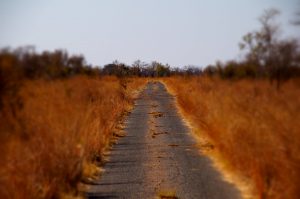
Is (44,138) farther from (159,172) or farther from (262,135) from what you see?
(159,172)

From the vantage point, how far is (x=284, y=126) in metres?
10.2

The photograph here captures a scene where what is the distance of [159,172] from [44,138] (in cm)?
498

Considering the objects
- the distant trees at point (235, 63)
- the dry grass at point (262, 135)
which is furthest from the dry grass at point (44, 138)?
the dry grass at point (262, 135)

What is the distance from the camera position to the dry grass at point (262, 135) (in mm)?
9891

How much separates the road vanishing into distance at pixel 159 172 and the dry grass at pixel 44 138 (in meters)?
1.13

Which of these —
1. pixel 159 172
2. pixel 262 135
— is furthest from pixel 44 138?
pixel 159 172

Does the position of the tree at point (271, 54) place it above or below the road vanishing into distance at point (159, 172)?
above

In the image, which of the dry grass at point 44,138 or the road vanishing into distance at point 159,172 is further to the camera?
the road vanishing into distance at point 159,172

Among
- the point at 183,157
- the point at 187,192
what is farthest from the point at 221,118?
the point at 187,192

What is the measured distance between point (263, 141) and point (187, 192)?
2122 mm

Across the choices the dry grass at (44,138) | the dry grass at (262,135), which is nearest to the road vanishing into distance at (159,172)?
the dry grass at (262,135)

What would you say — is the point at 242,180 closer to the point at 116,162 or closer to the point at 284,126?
the point at 284,126

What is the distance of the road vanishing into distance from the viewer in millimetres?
12562

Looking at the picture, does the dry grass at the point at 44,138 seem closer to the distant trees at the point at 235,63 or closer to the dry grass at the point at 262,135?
the distant trees at the point at 235,63
